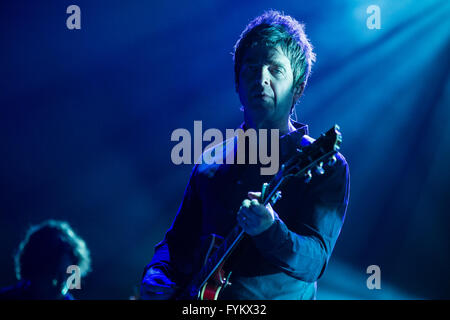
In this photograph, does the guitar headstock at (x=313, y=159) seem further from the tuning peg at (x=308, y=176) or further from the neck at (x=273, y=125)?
the neck at (x=273, y=125)

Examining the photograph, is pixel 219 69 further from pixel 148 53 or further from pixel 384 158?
pixel 384 158

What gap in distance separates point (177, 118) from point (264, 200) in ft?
10.5

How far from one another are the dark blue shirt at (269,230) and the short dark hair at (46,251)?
1.54 metres

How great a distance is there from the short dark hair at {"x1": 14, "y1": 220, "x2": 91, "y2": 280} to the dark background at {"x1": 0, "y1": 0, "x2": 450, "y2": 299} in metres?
1.25

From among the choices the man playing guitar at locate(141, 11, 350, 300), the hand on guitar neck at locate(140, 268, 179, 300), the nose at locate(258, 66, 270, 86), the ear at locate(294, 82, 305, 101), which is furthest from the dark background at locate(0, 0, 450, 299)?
the hand on guitar neck at locate(140, 268, 179, 300)

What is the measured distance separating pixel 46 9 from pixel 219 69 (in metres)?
2.09

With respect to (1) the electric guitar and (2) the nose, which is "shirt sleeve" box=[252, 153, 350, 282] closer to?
(1) the electric guitar

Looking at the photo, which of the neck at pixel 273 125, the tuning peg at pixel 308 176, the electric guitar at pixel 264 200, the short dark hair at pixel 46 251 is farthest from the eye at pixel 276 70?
the short dark hair at pixel 46 251

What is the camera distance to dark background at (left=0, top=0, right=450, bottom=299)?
14.4 ft

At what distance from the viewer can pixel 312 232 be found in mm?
1662

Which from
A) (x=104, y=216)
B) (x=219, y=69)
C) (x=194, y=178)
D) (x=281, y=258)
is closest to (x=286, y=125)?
(x=194, y=178)

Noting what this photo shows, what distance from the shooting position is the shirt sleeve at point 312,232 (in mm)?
1525

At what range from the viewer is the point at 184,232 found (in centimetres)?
222

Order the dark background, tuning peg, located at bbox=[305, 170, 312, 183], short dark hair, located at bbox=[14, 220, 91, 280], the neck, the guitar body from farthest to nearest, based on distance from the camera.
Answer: the dark background < short dark hair, located at bbox=[14, 220, 91, 280] < the neck < the guitar body < tuning peg, located at bbox=[305, 170, 312, 183]
